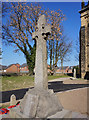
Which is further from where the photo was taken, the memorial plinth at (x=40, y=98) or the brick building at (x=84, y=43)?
the brick building at (x=84, y=43)

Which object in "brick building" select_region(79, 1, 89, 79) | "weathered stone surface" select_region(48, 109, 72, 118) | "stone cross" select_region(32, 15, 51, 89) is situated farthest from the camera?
"brick building" select_region(79, 1, 89, 79)

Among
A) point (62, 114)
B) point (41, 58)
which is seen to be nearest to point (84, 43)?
point (41, 58)

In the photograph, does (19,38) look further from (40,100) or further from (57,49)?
(40,100)

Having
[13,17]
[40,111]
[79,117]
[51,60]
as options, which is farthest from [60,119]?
[51,60]

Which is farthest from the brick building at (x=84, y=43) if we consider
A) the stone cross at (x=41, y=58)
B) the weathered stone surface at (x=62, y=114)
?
the weathered stone surface at (x=62, y=114)

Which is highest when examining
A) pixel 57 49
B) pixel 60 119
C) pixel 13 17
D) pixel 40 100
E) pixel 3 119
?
pixel 13 17

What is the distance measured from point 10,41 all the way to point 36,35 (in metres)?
16.8

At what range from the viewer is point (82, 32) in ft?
69.2

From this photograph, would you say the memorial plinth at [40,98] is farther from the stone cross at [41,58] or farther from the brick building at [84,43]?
the brick building at [84,43]

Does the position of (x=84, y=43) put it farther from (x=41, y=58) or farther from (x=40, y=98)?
(x=40, y=98)

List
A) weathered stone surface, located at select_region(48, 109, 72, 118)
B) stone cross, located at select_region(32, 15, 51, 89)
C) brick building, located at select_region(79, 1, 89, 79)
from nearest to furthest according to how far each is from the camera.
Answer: weathered stone surface, located at select_region(48, 109, 72, 118) → stone cross, located at select_region(32, 15, 51, 89) → brick building, located at select_region(79, 1, 89, 79)

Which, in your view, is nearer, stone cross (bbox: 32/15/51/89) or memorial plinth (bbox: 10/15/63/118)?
memorial plinth (bbox: 10/15/63/118)

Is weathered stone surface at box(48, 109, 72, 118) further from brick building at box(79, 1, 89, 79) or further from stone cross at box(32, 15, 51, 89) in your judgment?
brick building at box(79, 1, 89, 79)

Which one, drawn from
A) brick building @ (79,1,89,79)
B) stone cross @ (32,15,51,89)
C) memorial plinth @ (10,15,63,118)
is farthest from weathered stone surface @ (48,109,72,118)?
brick building @ (79,1,89,79)
